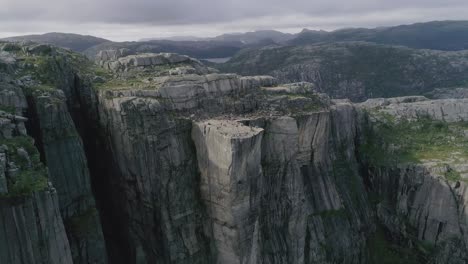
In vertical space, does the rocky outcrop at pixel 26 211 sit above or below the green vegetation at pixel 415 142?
above

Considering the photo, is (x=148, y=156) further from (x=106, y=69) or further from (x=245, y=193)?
(x=106, y=69)

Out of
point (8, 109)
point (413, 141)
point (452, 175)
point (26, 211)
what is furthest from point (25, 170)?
point (413, 141)

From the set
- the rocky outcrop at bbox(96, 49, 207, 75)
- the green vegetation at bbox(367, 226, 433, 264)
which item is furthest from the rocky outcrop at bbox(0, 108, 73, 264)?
the green vegetation at bbox(367, 226, 433, 264)

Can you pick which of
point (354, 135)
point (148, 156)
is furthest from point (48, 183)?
point (354, 135)

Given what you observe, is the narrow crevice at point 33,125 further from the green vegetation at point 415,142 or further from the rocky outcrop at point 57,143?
the green vegetation at point 415,142

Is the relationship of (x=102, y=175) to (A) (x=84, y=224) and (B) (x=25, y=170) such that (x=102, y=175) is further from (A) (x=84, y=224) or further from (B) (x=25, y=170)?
(B) (x=25, y=170)

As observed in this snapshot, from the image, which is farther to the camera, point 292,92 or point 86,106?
point 292,92

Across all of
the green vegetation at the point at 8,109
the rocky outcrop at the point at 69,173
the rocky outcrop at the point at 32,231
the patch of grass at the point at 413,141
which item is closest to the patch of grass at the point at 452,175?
the patch of grass at the point at 413,141
